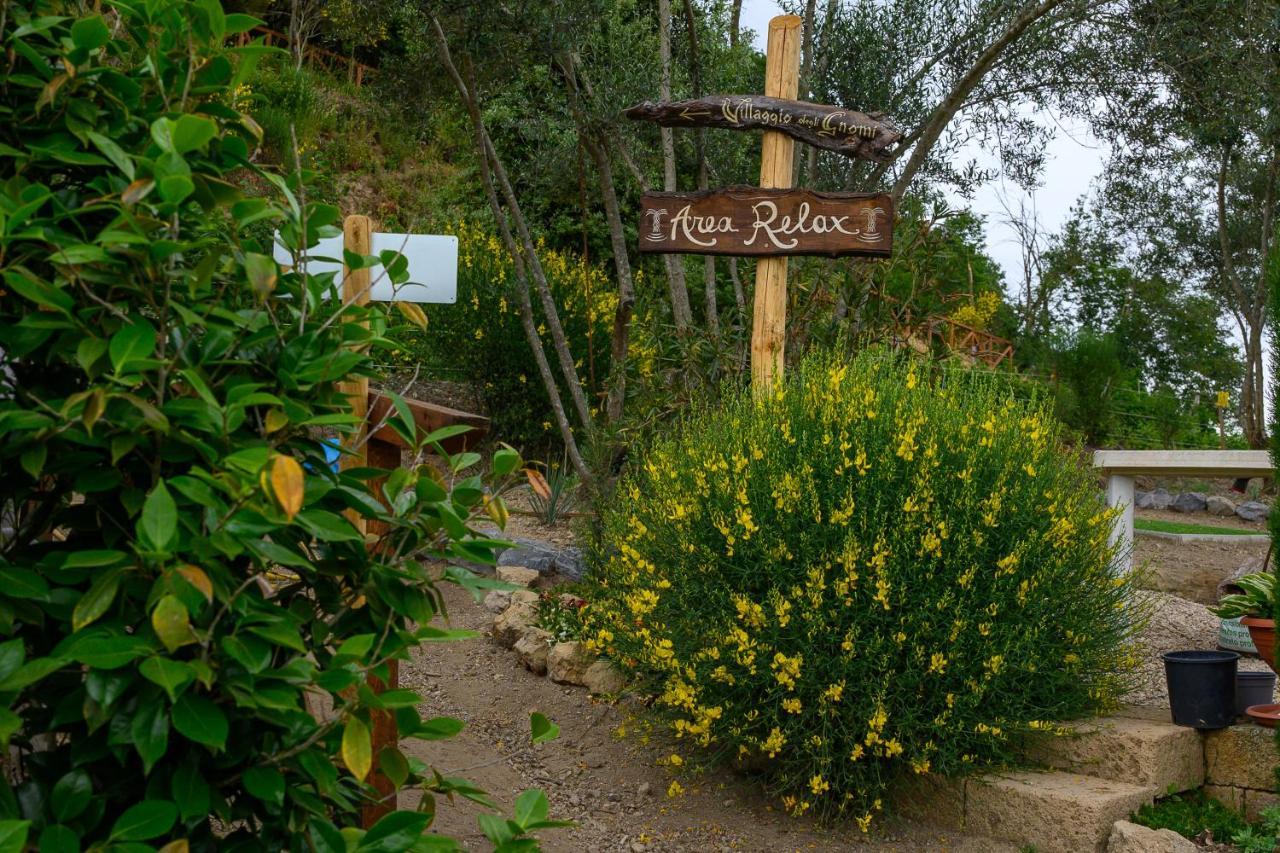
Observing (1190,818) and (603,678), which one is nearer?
(1190,818)

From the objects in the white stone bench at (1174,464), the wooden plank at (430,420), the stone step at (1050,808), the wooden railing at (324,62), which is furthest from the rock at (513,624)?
the wooden railing at (324,62)

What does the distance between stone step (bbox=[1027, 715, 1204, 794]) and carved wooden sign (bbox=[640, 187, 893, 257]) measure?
2.13m

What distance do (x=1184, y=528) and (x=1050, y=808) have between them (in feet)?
29.6

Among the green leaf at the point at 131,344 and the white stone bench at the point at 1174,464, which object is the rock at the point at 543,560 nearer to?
the white stone bench at the point at 1174,464

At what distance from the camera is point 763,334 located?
17.7 feet

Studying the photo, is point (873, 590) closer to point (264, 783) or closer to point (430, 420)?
point (430, 420)

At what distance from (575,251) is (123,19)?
12.0 meters

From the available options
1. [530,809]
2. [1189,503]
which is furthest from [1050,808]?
[1189,503]

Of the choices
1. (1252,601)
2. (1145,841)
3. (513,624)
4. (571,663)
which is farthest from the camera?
(513,624)

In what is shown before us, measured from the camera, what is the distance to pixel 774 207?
5.28m

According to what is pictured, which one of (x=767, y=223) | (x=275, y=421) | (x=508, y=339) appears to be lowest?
(x=275, y=421)

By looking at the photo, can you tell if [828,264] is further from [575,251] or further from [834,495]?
[575,251]

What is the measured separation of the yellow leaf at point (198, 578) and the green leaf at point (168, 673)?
9 cm

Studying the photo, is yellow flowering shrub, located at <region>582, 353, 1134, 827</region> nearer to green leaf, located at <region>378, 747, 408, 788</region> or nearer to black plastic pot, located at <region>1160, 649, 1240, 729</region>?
black plastic pot, located at <region>1160, 649, 1240, 729</region>
